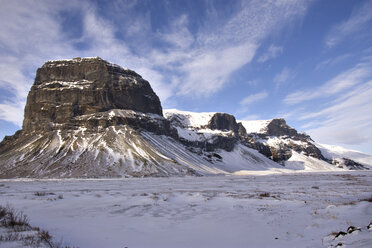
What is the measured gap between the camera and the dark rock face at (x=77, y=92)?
6104 inches

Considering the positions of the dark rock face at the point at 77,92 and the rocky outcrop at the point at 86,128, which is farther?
the dark rock face at the point at 77,92

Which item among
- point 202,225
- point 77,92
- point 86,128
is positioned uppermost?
point 77,92

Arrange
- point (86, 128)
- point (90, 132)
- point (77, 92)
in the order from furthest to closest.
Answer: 1. point (77, 92)
2. point (86, 128)
3. point (90, 132)

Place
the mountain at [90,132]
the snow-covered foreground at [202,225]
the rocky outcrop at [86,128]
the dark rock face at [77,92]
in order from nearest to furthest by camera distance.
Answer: the snow-covered foreground at [202,225] < the rocky outcrop at [86,128] < the mountain at [90,132] < the dark rock face at [77,92]

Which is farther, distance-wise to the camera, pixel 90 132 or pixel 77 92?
pixel 77 92

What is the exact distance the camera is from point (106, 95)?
169 m

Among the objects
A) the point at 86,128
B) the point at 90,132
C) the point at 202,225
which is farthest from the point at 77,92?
the point at 202,225

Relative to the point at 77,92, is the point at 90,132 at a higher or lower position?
lower

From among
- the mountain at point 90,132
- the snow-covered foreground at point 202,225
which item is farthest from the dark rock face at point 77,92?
the snow-covered foreground at point 202,225

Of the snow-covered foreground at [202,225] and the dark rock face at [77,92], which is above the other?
the dark rock face at [77,92]

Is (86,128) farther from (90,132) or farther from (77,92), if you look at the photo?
(77,92)

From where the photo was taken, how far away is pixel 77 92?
165250mm

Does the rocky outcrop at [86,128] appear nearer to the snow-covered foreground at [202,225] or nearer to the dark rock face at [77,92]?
the dark rock face at [77,92]

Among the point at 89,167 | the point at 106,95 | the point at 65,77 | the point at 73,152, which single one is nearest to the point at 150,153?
the point at 89,167
